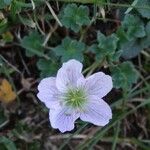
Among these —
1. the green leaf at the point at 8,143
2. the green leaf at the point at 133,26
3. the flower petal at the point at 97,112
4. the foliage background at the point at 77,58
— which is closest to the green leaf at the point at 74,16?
the foliage background at the point at 77,58

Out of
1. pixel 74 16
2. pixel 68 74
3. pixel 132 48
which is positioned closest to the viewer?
pixel 68 74

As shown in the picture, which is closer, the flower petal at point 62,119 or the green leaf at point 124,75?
the flower petal at point 62,119

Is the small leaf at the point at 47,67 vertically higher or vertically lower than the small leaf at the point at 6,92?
higher

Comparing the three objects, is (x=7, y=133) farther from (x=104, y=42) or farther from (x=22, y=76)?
(x=104, y=42)

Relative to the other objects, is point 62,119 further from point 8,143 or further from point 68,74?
point 8,143

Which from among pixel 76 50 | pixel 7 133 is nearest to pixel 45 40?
pixel 76 50

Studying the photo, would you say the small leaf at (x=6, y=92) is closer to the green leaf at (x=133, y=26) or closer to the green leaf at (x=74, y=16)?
the green leaf at (x=74, y=16)

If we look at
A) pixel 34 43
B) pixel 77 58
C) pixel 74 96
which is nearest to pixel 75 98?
pixel 74 96
